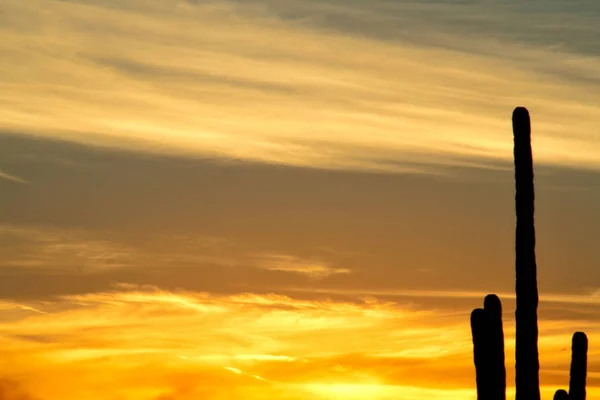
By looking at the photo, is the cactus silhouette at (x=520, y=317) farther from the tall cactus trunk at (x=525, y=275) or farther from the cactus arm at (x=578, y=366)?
the cactus arm at (x=578, y=366)

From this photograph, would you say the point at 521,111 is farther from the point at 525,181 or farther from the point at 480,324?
the point at 480,324

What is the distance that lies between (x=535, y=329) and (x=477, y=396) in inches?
71.7

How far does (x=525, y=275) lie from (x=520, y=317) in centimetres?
80

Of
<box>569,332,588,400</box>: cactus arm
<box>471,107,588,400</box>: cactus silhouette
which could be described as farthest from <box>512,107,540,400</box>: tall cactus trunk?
<box>569,332,588,400</box>: cactus arm

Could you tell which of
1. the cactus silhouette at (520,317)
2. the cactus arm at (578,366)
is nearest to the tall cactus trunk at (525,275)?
the cactus silhouette at (520,317)

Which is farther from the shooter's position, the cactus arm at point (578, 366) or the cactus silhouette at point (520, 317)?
the cactus arm at point (578, 366)

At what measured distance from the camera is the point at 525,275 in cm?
1970

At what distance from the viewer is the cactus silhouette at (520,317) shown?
64.5ft

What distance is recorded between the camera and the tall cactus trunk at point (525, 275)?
64.3ft

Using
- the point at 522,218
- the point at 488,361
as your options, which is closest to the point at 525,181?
the point at 522,218

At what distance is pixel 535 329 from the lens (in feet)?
65.0

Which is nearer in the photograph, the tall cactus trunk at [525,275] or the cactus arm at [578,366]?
the tall cactus trunk at [525,275]

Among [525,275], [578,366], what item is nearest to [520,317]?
[525,275]

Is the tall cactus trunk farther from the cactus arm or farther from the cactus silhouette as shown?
the cactus arm
